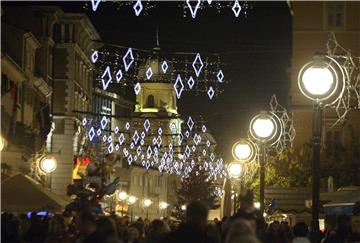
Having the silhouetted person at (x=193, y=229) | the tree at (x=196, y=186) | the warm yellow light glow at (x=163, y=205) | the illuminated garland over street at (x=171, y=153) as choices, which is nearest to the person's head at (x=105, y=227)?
the silhouetted person at (x=193, y=229)

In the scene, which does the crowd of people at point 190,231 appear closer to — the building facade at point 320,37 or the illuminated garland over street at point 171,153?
the building facade at point 320,37

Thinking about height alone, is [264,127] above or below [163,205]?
above

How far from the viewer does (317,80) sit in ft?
39.8

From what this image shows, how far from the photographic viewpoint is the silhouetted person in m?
8.68

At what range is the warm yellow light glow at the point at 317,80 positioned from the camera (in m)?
12.1

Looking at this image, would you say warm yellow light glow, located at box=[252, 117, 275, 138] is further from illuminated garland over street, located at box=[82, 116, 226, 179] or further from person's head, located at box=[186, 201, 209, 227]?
illuminated garland over street, located at box=[82, 116, 226, 179]

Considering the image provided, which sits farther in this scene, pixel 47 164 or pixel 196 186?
pixel 196 186

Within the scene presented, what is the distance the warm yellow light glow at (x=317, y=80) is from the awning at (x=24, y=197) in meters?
11.0

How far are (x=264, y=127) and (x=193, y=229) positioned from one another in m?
9.21

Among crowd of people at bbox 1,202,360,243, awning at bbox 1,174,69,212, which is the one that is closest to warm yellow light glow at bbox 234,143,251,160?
crowd of people at bbox 1,202,360,243

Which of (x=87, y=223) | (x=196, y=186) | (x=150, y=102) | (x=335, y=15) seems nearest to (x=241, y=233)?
(x=87, y=223)

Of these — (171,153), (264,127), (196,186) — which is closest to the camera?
(264,127)

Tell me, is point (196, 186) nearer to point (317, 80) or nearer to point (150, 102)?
point (150, 102)

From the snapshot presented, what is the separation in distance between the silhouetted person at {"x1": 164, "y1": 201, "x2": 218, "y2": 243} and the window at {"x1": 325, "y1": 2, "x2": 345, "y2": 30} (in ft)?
139
